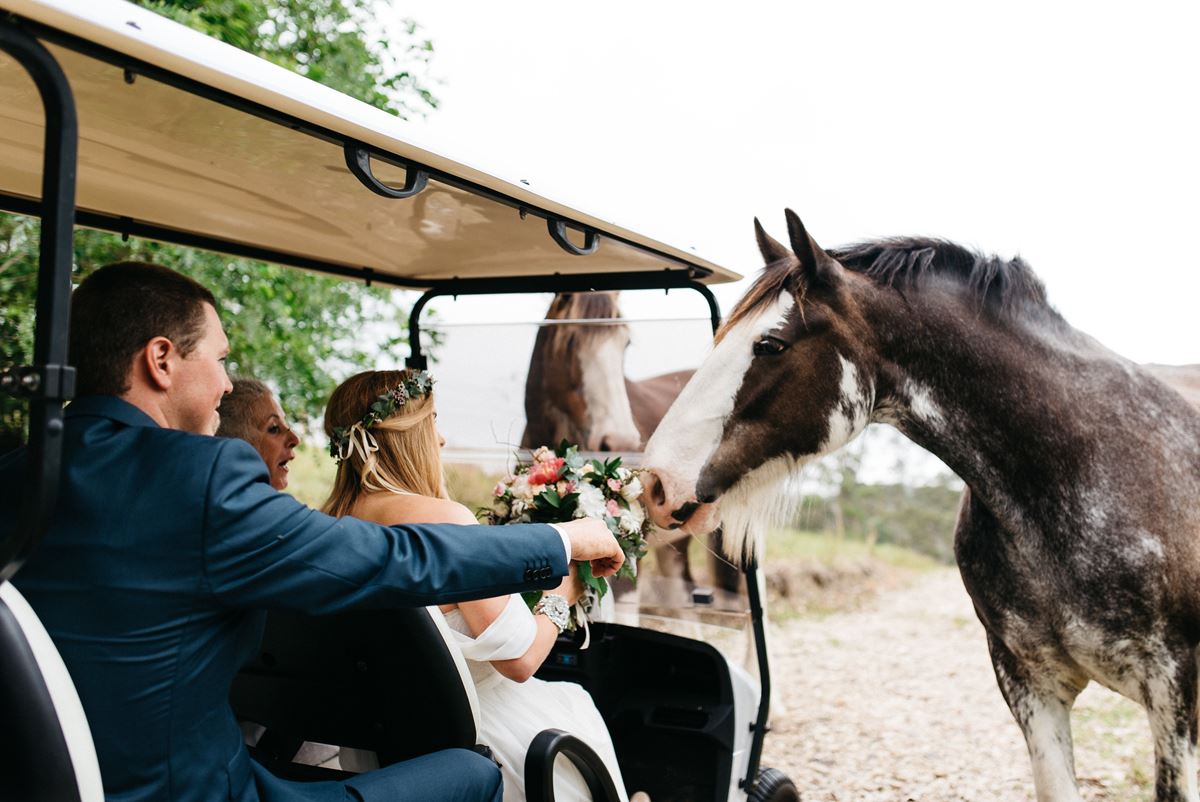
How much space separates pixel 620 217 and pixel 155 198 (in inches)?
52.6

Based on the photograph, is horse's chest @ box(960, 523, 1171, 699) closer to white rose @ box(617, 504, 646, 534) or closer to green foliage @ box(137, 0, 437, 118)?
white rose @ box(617, 504, 646, 534)

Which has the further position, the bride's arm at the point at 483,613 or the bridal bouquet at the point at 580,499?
the bridal bouquet at the point at 580,499

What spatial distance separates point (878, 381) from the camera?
8.05 ft

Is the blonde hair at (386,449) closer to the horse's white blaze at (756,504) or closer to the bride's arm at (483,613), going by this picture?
the bride's arm at (483,613)

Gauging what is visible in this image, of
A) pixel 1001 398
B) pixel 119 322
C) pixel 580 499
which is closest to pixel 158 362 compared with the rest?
pixel 119 322

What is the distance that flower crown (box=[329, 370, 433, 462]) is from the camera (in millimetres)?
2213

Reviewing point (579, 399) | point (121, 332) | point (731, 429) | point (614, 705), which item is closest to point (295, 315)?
point (579, 399)

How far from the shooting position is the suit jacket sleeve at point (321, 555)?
133 centimetres

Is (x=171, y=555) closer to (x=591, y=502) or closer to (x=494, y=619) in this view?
(x=494, y=619)

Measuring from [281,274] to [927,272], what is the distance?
14.3ft

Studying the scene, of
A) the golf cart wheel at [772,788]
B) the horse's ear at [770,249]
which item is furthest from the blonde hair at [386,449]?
the golf cart wheel at [772,788]

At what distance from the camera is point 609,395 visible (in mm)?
3275

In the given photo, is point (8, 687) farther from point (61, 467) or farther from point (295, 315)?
point (295, 315)

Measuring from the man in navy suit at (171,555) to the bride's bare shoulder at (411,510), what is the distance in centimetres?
55
